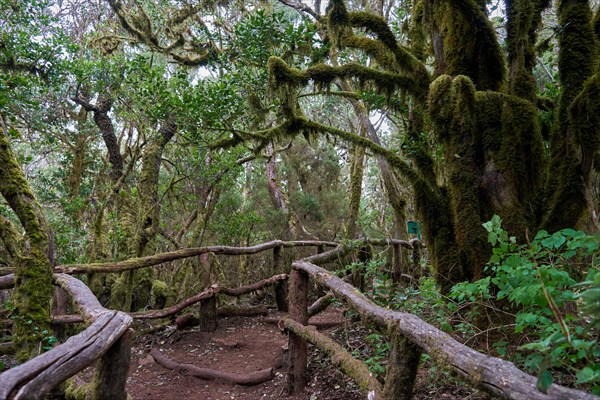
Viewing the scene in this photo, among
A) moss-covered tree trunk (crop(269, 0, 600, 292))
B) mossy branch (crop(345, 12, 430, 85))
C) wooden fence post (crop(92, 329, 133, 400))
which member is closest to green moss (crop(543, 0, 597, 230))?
moss-covered tree trunk (crop(269, 0, 600, 292))

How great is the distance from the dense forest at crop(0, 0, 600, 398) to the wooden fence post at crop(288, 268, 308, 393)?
69 centimetres

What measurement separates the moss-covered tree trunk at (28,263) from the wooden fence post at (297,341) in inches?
83.8

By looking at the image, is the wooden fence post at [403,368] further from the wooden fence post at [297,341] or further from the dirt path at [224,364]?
the wooden fence post at [297,341]

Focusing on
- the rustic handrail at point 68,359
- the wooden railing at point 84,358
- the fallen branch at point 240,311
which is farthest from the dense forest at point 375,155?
the rustic handrail at point 68,359

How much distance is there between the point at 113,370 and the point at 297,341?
81.3 inches

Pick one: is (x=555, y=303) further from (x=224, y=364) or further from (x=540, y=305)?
(x=224, y=364)

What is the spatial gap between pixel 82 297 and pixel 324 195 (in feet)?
35.9

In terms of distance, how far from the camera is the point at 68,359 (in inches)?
63.5

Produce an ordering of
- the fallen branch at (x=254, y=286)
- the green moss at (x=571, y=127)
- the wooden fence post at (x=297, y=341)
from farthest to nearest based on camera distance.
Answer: the fallen branch at (x=254, y=286) → the wooden fence post at (x=297, y=341) → the green moss at (x=571, y=127)

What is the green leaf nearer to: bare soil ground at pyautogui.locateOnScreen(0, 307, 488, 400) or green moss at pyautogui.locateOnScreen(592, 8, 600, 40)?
bare soil ground at pyautogui.locateOnScreen(0, 307, 488, 400)

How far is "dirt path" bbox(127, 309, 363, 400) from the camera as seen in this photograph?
157 inches

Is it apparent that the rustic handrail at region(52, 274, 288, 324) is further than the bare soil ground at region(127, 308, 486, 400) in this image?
Yes

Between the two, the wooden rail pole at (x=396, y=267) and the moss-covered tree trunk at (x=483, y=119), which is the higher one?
the moss-covered tree trunk at (x=483, y=119)

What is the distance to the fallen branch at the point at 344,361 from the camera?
100 inches
